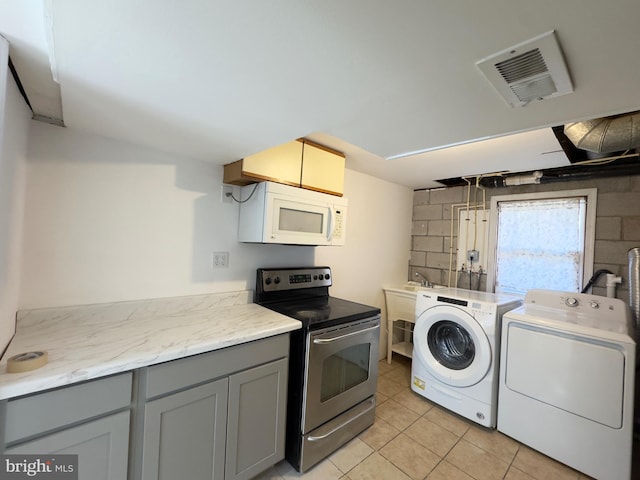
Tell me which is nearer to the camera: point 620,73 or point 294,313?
point 620,73

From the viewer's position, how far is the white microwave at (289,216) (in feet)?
5.80

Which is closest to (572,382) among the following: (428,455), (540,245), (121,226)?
(428,455)

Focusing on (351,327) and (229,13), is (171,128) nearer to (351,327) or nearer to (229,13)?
(229,13)

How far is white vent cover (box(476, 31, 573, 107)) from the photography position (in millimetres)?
720

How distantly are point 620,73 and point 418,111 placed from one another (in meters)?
0.60

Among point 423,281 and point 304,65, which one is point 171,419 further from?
point 423,281

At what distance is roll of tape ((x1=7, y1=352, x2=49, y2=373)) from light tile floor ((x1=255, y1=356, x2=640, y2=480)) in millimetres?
1339

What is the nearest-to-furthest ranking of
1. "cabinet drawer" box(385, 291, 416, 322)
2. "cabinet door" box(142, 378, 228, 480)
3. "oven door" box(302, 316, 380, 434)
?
"cabinet door" box(142, 378, 228, 480) → "oven door" box(302, 316, 380, 434) → "cabinet drawer" box(385, 291, 416, 322)

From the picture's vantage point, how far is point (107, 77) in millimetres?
917

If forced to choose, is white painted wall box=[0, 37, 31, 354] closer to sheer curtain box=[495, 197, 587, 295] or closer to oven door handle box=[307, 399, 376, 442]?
oven door handle box=[307, 399, 376, 442]

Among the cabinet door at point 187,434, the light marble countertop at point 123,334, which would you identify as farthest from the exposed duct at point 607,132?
the cabinet door at point 187,434

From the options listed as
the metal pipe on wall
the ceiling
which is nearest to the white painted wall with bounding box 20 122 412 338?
the ceiling

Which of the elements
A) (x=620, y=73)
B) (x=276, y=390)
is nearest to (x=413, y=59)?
(x=620, y=73)

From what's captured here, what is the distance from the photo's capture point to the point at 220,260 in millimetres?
1930
